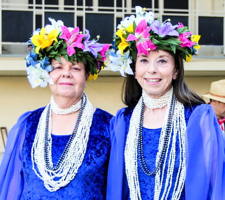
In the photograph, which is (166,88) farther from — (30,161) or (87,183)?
(30,161)

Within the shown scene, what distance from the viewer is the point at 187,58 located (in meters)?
4.18

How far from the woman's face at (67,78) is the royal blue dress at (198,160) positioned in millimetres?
576

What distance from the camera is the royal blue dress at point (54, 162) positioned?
406cm

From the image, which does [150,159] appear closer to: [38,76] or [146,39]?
[146,39]

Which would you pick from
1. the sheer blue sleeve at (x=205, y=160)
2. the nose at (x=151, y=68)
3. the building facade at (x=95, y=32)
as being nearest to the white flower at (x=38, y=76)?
the nose at (x=151, y=68)

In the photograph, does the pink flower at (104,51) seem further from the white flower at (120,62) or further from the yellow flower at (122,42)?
the yellow flower at (122,42)

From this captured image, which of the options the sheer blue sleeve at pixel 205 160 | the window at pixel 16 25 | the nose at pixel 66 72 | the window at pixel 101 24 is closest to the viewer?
the sheer blue sleeve at pixel 205 160

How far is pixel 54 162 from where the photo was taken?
4145 millimetres

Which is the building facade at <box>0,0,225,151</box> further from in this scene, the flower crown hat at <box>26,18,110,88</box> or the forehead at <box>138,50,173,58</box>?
the forehead at <box>138,50,173,58</box>

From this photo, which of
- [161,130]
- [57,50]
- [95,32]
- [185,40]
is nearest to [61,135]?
[57,50]

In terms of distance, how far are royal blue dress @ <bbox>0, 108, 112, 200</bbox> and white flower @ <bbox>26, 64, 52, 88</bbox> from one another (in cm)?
31

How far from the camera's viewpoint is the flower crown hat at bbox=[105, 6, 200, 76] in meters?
4.02

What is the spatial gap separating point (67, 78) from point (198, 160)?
1.09 meters

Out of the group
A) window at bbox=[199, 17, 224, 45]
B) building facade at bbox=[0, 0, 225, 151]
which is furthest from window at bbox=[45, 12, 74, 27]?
window at bbox=[199, 17, 224, 45]
